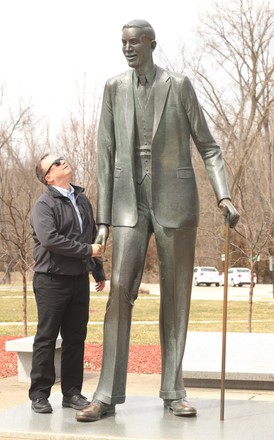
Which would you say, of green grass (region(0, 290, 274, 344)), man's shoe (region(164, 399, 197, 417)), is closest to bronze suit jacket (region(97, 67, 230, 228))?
man's shoe (region(164, 399, 197, 417))

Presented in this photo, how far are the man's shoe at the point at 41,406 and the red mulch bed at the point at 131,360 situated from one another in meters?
3.69

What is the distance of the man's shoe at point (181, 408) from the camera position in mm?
6016

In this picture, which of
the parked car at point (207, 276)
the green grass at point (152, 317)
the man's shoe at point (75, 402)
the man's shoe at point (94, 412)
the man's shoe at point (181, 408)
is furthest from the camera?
the parked car at point (207, 276)

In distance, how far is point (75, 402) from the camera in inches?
251

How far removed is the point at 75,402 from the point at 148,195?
63.7 inches

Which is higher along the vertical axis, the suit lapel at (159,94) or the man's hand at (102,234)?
the suit lapel at (159,94)

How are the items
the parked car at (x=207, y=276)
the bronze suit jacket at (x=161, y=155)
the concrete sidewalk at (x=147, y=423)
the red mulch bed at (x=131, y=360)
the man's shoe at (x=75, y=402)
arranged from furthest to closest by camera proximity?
the parked car at (x=207, y=276)
the red mulch bed at (x=131, y=360)
the man's shoe at (x=75, y=402)
the bronze suit jacket at (x=161, y=155)
the concrete sidewalk at (x=147, y=423)

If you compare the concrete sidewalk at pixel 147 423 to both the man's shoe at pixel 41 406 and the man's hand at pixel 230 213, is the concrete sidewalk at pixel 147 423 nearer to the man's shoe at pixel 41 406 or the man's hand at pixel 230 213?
the man's shoe at pixel 41 406

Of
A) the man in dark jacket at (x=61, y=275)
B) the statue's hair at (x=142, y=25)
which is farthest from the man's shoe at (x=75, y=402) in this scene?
the statue's hair at (x=142, y=25)

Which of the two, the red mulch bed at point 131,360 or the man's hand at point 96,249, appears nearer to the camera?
the man's hand at point 96,249

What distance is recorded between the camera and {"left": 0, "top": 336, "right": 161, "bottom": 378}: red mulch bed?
10172 millimetres

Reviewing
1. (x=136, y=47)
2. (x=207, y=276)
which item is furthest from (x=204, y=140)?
(x=207, y=276)

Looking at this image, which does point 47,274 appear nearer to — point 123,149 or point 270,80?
point 123,149

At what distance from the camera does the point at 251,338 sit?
35.7 feet
